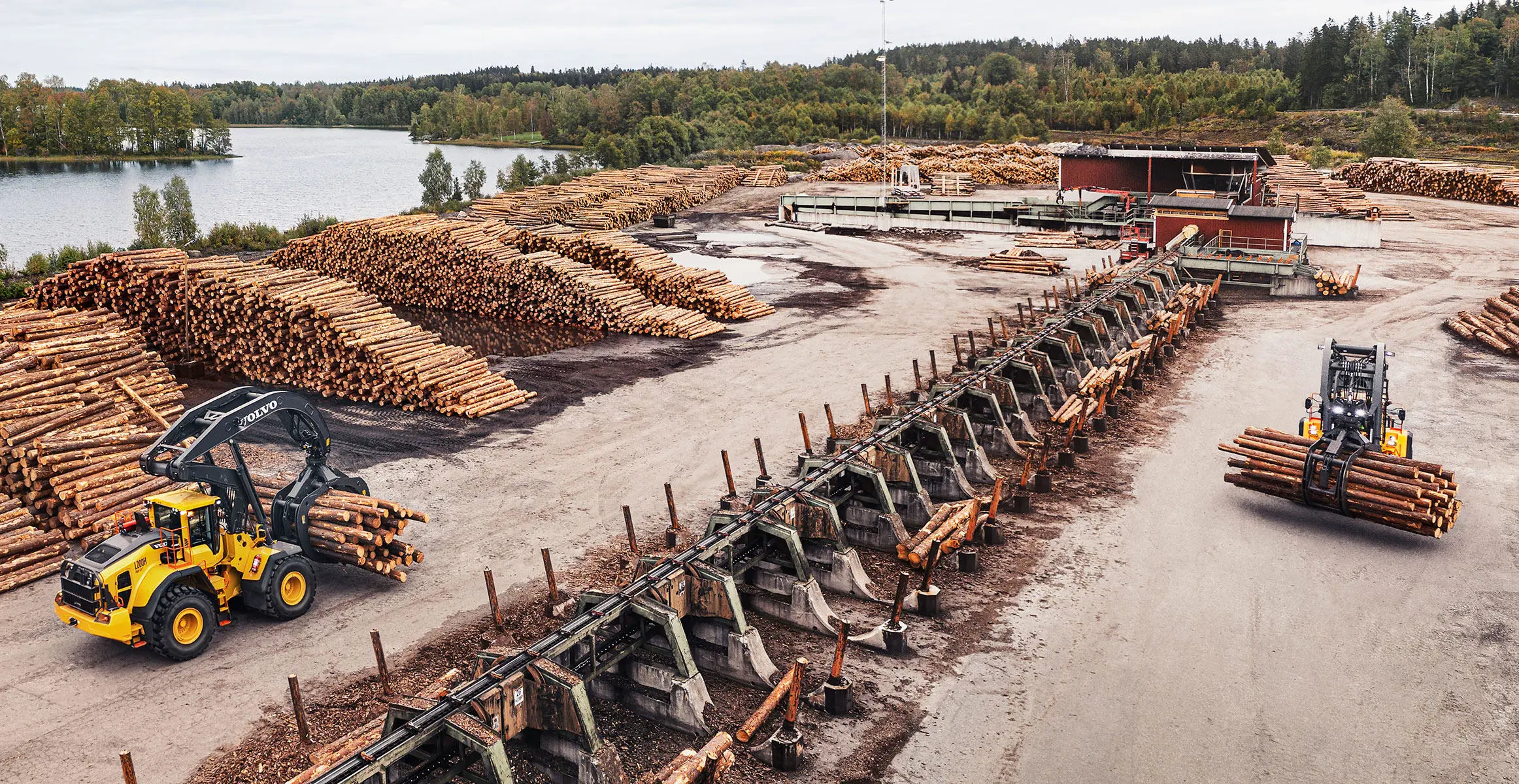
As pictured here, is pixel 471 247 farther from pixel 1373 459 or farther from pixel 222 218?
pixel 222 218

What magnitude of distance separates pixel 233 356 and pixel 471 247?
929 centimetres

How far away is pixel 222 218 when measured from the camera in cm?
7662

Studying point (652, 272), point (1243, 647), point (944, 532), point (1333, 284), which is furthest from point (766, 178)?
point (1243, 647)

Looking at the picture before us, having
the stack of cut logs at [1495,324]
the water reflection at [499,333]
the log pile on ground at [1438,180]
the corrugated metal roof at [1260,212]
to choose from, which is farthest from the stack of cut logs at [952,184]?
the water reflection at [499,333]

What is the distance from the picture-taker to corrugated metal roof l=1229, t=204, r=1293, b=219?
38406mm

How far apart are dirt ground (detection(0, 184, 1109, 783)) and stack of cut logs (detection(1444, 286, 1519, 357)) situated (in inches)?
495

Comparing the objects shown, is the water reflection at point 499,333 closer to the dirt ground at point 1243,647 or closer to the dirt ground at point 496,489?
the dirt ground at point 496,489

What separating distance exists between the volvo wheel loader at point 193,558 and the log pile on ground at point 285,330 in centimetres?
895

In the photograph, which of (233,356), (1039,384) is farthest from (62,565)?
(1039,384)

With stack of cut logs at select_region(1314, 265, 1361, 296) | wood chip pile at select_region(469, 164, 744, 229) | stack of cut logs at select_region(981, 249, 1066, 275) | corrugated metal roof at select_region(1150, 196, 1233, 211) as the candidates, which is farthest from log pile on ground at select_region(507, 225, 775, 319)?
stack of cut logs at select_region(1314, 265, 1361, 296)

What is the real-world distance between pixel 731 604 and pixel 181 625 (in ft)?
21.9

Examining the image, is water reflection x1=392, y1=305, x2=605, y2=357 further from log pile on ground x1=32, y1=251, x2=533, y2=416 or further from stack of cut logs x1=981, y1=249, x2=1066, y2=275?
stack of cut logs x1=981, y1=249, x2=1066, y2=275

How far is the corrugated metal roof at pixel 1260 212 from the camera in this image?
38406mm

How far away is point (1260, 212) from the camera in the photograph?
128 ft
